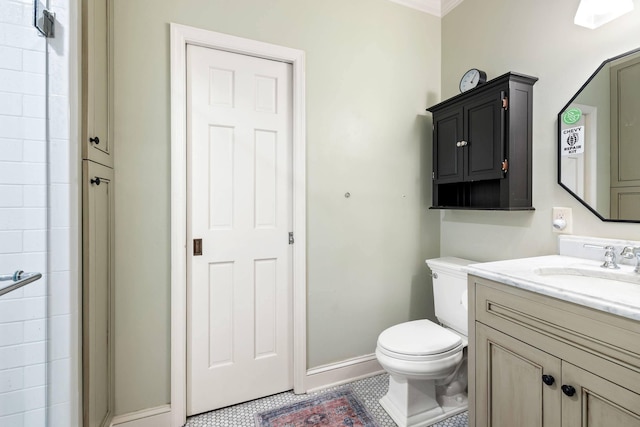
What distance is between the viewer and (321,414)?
1.62 metres

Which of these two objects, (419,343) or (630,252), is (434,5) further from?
(419,343)

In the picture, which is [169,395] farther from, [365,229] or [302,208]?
[365,229]

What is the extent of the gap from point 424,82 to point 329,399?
7.25ft

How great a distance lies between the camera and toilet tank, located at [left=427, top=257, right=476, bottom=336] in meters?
1.71

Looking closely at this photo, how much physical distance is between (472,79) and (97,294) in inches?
88.1

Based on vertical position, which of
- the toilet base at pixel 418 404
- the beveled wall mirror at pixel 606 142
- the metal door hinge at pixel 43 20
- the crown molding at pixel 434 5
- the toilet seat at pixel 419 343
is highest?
the crown molding at pixel 434 5

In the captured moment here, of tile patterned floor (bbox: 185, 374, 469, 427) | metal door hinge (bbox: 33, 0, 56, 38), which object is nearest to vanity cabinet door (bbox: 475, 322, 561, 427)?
tile patterned floor (bbox: 185, 374, 469, 427)

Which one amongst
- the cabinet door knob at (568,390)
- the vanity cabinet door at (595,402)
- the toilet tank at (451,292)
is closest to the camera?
the vanity cabinet door at (595,402)

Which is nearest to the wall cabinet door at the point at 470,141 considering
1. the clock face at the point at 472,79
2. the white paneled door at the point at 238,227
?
the clock face at the point at 472,79

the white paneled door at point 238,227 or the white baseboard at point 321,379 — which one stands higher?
the white paneled door at point 238,227

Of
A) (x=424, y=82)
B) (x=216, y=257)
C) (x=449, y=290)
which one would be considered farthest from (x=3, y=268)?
(x=424, y=82)

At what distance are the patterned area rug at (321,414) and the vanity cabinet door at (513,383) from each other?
67cm

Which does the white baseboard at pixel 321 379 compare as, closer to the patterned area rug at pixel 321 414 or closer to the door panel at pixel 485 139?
the patterned area rug at pixel 321 414

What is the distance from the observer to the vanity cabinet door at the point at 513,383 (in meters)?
0.91
